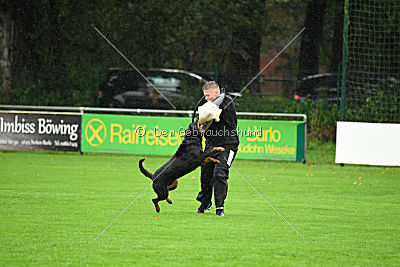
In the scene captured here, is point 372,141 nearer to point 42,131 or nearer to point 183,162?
point 42,131

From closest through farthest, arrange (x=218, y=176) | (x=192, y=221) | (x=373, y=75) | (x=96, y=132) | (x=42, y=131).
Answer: (x=192, y=221) < (x=218, y=176) < (x=96, y=132) < (x=42, y=131) < (x=373, y=75)

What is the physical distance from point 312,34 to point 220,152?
21.3 m

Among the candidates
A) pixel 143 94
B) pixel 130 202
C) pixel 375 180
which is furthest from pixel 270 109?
pixel 130 202

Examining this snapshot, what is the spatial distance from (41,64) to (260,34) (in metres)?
8.48

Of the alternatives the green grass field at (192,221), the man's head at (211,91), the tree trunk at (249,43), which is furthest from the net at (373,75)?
the man's head at (211,91)

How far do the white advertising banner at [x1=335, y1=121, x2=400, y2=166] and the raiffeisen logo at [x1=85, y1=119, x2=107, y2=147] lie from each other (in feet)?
19.8

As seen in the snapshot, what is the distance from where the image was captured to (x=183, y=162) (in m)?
9.38

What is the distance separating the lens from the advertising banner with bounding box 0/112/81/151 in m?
19.1

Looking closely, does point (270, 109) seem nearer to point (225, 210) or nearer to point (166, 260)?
point (225, 210)

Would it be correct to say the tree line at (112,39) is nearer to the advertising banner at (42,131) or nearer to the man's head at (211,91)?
the advertising banner at (42,131)

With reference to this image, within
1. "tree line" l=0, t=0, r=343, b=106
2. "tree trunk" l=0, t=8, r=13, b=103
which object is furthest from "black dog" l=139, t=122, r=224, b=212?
"tree trunk" l=0, t=8, r=13, b=103

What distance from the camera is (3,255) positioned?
6.71m

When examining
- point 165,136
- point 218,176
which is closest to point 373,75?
point 165,136

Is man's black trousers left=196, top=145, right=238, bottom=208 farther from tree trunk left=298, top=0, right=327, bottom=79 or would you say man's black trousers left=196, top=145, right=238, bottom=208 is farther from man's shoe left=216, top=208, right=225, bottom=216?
tree trunk left=298, top=0, right=327, bottom=79
